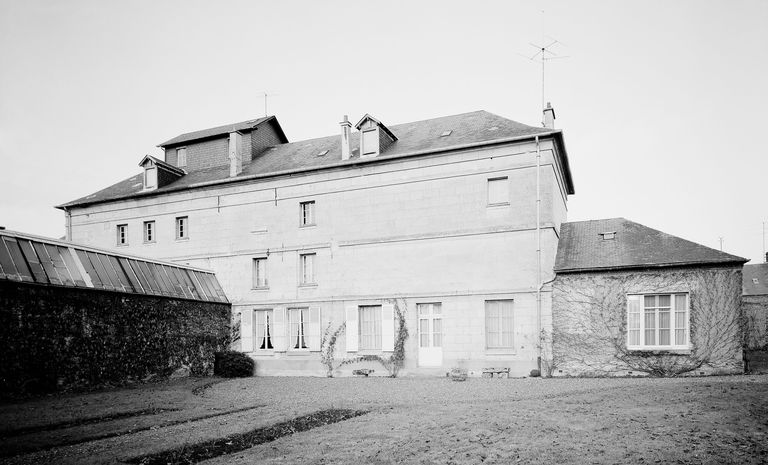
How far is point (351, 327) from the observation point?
23312mm

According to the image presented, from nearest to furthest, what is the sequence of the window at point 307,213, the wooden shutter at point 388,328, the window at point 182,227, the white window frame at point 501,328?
1. the white window frame at point 501,328
2. the wooden shutter at point 388,328
3. the window at point 307,213
4. the window at point 182,227

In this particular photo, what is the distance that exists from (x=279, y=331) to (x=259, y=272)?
2.85 meters

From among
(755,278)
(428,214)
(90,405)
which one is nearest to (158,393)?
(90,405)

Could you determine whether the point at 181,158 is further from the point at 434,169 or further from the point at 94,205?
the point at 434,169

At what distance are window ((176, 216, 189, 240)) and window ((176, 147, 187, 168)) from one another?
3978 millimetres

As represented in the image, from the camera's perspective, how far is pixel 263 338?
999 inches

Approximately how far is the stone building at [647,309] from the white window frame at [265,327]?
455 inches

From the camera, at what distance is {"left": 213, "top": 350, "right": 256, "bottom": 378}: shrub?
24.1 m

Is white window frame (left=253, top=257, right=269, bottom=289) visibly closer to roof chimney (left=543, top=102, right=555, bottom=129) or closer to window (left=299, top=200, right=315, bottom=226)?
window (left=299, top=200, right=315, bottom=226)

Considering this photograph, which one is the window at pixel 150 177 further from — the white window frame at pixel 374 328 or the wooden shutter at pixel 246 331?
the white window frame at pixel 374 328

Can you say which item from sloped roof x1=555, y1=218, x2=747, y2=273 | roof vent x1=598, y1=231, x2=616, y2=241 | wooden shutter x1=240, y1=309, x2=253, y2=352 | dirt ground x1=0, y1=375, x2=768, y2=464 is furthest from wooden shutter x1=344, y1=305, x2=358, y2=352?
roof vent x1=598, y1=231, x2=616, y2=241

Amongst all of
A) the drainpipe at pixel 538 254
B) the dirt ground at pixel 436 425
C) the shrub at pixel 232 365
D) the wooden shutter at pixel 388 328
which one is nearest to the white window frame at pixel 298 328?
the shrub at pixel 232 365

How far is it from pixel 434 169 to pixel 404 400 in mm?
10488

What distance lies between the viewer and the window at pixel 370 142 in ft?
78.5
